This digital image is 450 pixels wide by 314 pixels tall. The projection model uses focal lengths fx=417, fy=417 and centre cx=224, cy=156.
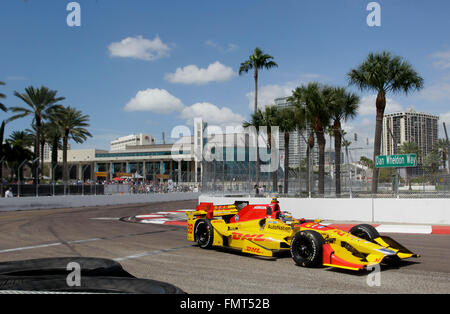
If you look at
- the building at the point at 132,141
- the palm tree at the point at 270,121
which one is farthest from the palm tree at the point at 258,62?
the building at the point at 132,141

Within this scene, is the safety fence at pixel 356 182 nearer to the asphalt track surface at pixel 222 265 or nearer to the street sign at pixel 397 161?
the street sign at pixel 397 161

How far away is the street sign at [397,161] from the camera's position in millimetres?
16469

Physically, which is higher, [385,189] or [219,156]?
[219,156]

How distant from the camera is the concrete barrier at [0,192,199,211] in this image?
26.8m

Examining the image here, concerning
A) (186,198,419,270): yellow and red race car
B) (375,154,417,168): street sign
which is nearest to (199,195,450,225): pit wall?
(375,154,417,168): street sign

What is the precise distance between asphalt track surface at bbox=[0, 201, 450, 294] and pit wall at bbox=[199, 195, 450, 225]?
11.3 feet

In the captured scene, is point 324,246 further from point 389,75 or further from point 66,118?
point 66,118

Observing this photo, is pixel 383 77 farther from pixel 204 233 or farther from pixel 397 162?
pixel 204 233

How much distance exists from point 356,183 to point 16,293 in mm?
16098

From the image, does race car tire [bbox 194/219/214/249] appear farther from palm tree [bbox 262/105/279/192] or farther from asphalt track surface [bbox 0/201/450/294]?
palm tree [bbox 262/105/279/192]

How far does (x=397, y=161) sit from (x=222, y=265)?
445 inches

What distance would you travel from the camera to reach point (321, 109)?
26.6m

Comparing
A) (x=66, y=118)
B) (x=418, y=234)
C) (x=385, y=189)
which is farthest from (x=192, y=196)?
(x=418, y=234)

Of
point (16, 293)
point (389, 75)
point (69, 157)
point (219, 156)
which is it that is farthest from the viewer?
point (69, 157)
